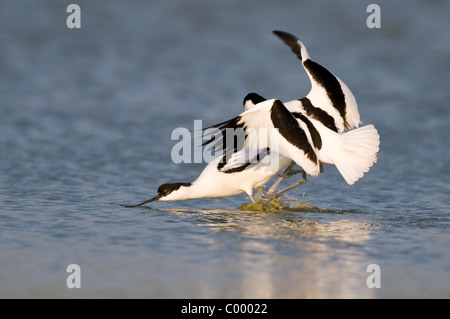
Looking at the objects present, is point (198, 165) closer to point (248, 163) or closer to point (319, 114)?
point (248, 163)

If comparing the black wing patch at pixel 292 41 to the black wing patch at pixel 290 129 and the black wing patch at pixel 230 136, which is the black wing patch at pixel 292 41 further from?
the black wing patch at pixel 290 129

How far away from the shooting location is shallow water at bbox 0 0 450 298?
528 centimetres

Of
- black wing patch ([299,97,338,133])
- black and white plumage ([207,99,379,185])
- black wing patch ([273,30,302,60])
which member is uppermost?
black wing patch ([273,30,302,60])

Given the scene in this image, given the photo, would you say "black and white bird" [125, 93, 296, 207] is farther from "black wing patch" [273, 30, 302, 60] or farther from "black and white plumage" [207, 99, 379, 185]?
"black wing patch" [273, 30, 302, 60]

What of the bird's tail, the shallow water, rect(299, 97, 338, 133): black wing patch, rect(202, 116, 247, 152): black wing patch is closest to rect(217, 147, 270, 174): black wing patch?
rect(202, 116, 247, 152): black wing patch

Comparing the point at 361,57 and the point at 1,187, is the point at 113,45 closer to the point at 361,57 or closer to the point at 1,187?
the point at 361,57

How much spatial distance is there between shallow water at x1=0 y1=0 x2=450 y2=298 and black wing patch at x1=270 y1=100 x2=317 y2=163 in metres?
0.71

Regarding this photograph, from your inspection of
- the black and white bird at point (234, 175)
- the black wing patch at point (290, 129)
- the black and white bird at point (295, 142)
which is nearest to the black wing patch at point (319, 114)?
the black and white bird at point (295, 142)

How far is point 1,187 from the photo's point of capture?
26.2 feet

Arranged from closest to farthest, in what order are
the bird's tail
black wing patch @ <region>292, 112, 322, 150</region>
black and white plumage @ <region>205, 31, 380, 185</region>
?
black and white plumage @ <region>205, 31, 380, 185</region>
the bird's tail
black wing patch @ <region>292, 112, 322, 150</region>

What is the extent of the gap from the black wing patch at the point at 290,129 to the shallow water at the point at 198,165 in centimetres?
71

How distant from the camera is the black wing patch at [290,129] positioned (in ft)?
21.3

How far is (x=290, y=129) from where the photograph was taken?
6609 mm

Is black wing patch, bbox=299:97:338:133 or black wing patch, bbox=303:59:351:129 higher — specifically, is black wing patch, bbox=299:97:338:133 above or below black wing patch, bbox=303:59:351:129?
below
